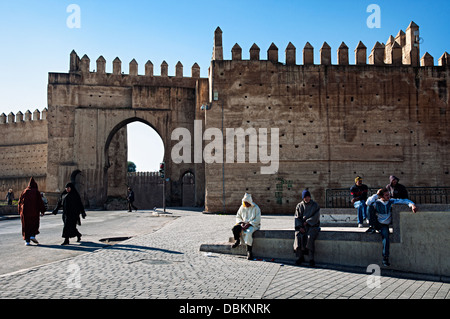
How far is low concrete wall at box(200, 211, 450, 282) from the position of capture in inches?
260

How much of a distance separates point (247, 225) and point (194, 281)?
266 centimetres

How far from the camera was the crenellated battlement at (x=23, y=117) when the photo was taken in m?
39.4

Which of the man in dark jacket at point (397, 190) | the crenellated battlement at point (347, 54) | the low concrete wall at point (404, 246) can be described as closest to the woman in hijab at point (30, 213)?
the low concrete wall at point (404, 246)

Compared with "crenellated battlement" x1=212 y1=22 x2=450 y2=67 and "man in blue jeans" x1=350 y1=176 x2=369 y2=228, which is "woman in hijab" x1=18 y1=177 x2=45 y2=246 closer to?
"man in blue jeans" x1=350 y1=176 x2=369 y2=228

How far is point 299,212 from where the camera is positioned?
785 cm

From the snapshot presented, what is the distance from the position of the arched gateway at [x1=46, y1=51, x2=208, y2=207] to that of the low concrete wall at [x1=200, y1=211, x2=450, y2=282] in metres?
20.5

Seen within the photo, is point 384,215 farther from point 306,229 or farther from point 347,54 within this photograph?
point 347,54

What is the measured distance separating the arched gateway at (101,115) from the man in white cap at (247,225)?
1910 centimetres

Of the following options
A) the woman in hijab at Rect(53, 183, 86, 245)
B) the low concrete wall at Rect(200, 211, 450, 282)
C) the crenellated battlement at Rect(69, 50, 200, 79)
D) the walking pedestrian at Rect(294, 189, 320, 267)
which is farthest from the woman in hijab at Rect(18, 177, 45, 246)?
the crenellated battlement at Rect(69, 50, 200, 79)

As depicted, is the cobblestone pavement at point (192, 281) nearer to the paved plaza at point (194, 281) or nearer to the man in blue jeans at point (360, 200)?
the paved plaza at point (194, 281)

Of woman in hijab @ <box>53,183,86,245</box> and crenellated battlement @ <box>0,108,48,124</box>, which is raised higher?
crenellated battlement @ <box>0,108,48,124</box>

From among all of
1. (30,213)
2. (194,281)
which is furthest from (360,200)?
(30,213)

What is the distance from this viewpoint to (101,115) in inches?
1112
